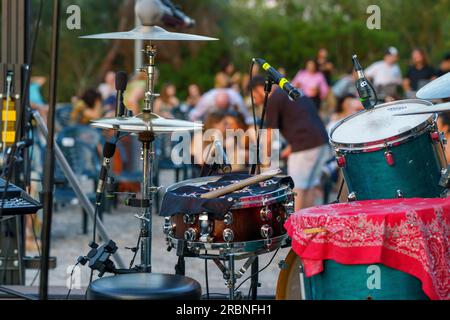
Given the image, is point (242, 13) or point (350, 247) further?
point (242, 13)

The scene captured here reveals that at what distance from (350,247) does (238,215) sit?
747mm

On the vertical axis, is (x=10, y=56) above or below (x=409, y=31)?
below

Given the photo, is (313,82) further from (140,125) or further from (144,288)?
(144,288)

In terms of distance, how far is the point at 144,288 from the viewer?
164 inches

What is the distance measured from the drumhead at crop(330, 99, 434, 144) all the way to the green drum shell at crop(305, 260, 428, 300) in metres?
0.99

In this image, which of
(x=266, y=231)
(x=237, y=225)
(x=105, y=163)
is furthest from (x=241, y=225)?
(x=105, y=163)

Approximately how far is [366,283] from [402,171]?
3.18 ft

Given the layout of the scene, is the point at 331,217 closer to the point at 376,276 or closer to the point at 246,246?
the point at 376,276

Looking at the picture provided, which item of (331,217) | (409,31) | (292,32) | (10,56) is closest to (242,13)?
(292,32)

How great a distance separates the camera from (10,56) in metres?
6.44

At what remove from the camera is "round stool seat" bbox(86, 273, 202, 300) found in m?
4.10

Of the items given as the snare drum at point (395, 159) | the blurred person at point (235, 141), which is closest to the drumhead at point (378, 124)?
the snare drum at point (395, 159)

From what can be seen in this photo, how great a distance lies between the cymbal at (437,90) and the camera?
4699mm
